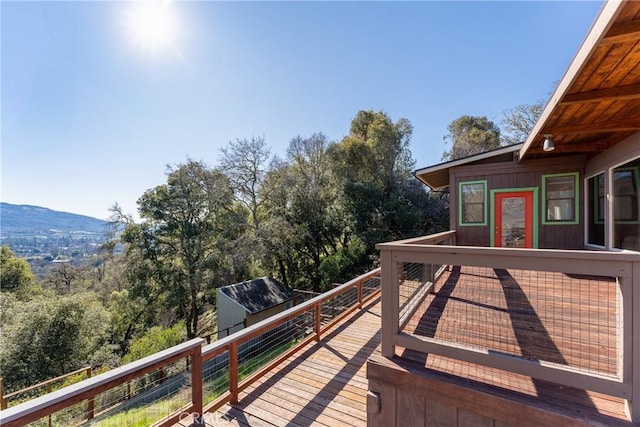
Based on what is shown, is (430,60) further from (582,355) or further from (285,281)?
(285,281)

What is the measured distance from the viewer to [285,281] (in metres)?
17.1

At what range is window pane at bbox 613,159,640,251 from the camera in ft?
12.1


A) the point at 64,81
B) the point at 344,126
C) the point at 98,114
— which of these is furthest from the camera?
the point at 344,126

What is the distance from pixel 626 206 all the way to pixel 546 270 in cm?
396

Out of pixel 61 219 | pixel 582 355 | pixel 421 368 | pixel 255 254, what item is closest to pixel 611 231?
pixel 582 355

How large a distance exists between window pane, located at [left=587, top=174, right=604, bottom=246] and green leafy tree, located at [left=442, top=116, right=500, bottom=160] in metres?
11.6

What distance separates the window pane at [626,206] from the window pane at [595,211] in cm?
57

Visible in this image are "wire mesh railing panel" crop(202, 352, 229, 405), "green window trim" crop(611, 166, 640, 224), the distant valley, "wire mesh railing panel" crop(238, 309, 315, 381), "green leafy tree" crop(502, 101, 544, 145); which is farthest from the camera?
the distant valley

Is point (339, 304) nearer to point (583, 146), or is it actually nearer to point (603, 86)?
point (583, 146)

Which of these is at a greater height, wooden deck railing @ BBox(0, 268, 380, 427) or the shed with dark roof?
wooden deck railing @ BBox(0, 268, 380, 427)

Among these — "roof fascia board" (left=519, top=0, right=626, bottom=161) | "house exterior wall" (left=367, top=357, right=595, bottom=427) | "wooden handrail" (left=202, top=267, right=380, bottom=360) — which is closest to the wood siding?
"house exterior wall" (left=367, top=357, right=595, bottom=427)

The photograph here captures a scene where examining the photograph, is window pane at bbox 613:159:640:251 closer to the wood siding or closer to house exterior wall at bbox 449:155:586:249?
house exterior wall at bbox 449:155:586:249

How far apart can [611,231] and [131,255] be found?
17353 millimetres

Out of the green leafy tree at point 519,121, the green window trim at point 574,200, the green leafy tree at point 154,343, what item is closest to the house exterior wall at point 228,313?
the green leafy tree at point 154,343
